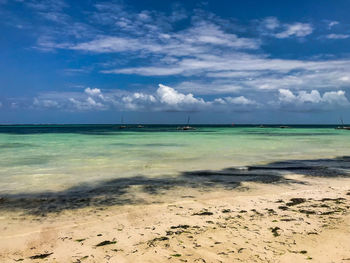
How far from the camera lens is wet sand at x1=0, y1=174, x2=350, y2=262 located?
5.43 meters

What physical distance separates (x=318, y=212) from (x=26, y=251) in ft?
24.4

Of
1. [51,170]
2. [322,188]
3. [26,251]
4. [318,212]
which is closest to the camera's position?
[26,251]

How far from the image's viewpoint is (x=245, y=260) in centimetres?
516

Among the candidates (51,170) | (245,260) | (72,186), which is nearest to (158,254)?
(245,260)

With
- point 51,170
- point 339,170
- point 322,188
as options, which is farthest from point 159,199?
point 339,170

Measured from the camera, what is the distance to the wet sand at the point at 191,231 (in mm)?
5426

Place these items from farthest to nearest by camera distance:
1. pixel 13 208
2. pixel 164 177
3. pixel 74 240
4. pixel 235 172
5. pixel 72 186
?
pixel 235 172
pixel 164 177
pixel 72 186
pixel 13 208
pixel 74 240

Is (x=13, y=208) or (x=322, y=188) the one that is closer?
(x=13, y=208)

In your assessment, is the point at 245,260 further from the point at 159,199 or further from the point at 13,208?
the point at 13,208

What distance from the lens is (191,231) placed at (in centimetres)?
658

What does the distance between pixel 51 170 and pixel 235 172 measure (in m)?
10.9

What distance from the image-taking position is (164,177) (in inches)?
548

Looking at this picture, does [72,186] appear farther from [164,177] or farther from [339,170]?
[339,170]

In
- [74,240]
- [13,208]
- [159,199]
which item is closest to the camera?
[74,240]
